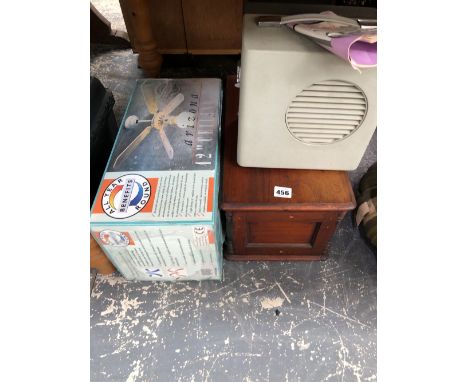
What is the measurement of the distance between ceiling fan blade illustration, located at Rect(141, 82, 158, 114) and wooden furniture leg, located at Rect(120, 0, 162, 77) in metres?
0.58

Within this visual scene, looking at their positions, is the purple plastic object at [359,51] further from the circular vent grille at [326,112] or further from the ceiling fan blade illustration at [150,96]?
the ceiling fan blade illustration at [150,96]

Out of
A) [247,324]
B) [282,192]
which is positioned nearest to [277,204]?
[282,192]

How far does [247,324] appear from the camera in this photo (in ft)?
2.95

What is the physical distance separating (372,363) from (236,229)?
1.68ft

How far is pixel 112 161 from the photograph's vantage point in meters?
0.81

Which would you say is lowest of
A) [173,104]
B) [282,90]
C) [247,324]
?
[247,324]

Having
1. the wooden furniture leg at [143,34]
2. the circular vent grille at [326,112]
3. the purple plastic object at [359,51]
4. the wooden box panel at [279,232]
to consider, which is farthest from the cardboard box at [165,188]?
the wooden furniture leg at [143,34]

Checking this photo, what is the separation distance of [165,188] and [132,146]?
0.18 metres

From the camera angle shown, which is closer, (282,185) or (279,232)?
(282,185)

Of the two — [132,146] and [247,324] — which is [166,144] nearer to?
[132,146]

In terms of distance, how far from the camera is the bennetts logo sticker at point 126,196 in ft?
2.31

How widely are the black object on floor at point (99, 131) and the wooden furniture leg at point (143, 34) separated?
52cm

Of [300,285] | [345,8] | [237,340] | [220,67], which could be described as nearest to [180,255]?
[237,340]

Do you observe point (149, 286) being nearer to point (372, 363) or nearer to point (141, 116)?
point (141, 116)
